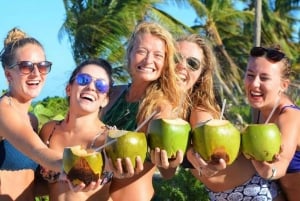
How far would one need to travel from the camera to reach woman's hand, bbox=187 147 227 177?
9.17 ft

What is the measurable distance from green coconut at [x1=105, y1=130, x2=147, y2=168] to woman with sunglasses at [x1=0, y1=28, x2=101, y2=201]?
1.98 ft

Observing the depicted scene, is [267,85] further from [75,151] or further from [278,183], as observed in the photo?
[75,151]

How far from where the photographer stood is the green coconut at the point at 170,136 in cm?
275

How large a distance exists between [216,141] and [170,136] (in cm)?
21

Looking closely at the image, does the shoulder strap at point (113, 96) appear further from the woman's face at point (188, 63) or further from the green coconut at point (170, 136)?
the green coconut at point (170, 136)

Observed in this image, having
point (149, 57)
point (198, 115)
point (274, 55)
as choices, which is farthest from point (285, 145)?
point (149, 57)

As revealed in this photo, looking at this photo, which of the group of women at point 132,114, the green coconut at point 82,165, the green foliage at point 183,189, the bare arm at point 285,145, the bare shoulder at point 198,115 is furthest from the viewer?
the green foliage at point 183,189

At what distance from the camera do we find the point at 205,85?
153 inches

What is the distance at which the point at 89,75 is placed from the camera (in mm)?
3242

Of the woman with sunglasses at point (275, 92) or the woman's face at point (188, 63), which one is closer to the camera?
the woman with sunglasses at point (275, 92)

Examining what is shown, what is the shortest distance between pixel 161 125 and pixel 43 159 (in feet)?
2.05

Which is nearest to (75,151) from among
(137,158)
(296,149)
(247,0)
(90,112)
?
(137,158)

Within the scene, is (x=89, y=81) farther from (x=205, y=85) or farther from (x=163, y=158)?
(x=205, y=85)

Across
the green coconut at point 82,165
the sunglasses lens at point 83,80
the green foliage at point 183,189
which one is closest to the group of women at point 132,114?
the sunglasses lens at point 83,80
